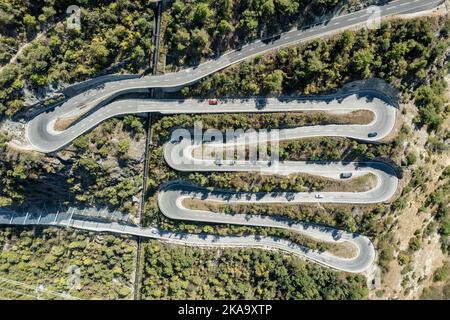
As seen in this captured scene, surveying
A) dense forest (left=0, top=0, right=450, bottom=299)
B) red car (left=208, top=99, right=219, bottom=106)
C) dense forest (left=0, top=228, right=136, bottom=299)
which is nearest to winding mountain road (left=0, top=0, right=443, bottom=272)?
red car (left=208, top=99, right=219, bottom=106)

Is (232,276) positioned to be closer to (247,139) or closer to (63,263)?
(247,139)

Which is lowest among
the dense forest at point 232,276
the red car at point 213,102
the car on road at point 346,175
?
the dense forest at point 232,276

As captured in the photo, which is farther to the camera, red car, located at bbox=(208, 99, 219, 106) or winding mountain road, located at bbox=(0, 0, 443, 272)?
red car, located at bbox=(208, 99, 219, 106)

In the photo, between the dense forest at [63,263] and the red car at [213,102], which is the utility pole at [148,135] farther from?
the red car at [213,102]

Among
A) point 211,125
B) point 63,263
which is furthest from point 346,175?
point 63,263

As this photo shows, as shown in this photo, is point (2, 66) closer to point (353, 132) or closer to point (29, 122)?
point (29, 122)

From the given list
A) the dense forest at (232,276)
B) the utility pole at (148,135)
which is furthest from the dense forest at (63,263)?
the dense forest at (232,276)

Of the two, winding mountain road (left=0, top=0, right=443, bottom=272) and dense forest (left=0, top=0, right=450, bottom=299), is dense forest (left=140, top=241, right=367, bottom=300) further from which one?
winding mountain road (left=0, top=0, right=443, bottom=272)

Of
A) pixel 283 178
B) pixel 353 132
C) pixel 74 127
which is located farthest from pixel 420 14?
pixel 74 127
